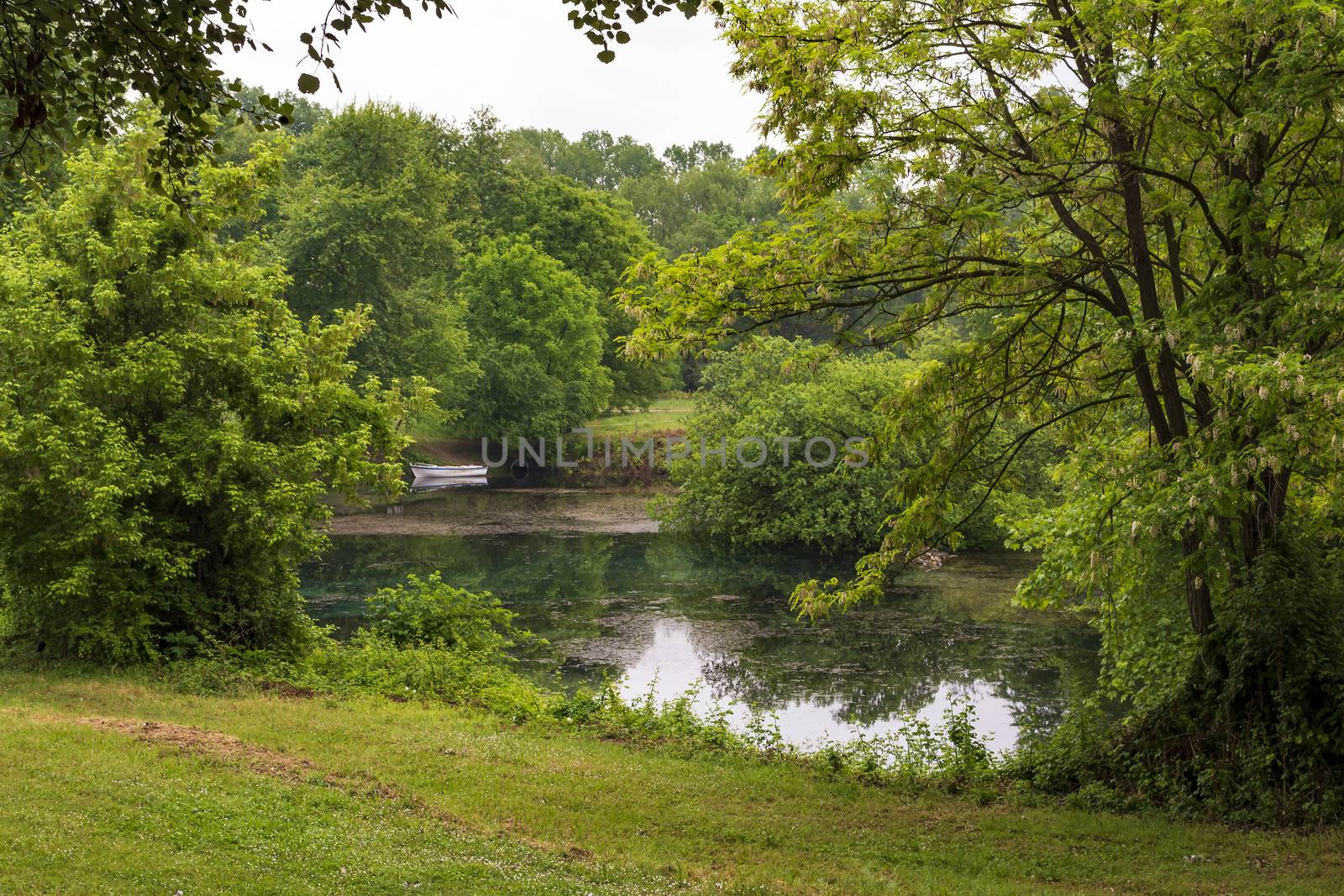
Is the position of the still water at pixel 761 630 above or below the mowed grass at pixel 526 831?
below

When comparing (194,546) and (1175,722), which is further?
(194,546)

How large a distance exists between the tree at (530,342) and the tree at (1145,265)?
123 feet

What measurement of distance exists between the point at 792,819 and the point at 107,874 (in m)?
5.11

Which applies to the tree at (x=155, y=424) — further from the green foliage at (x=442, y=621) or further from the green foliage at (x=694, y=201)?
the green foliage at (x=694, y=201)

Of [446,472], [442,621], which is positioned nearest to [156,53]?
[442,621]

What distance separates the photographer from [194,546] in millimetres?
16266

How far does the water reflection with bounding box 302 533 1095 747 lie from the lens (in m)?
17.8

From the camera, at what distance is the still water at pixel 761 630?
58.2 feet

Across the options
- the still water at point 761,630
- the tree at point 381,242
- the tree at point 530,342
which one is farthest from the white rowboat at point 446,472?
the still water at point 761,630

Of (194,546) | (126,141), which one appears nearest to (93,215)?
(126,141)

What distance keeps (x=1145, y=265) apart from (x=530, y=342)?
40.2 m

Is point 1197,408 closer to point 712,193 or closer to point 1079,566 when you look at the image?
point 1079,566

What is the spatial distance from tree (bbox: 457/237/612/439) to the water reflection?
51.5 ft

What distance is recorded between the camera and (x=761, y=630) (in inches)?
888
